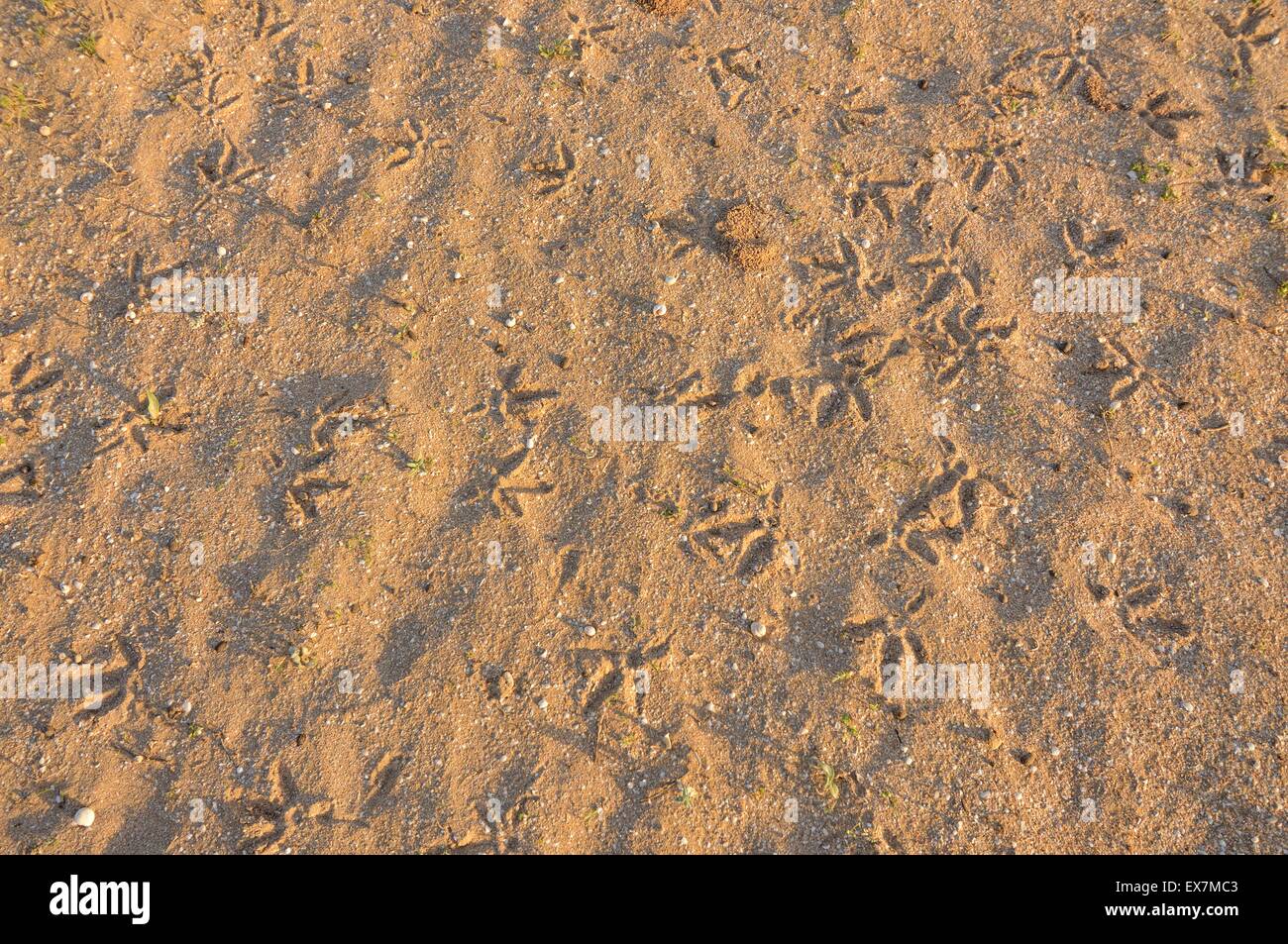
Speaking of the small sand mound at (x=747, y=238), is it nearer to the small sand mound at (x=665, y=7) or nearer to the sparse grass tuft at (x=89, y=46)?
the small sand mound at (x=665, y=7)

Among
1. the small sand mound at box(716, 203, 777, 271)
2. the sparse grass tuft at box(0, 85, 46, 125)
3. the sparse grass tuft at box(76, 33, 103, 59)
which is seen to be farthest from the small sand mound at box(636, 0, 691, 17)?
the sparse grass tuft at box(0, 85, 46, 125)

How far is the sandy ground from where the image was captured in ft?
17.4

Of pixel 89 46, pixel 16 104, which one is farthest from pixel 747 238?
pixel 16 104

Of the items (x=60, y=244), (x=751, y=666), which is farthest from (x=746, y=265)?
(x=60, y=244)

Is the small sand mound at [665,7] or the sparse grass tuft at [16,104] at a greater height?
the small sand mound at [665,7]

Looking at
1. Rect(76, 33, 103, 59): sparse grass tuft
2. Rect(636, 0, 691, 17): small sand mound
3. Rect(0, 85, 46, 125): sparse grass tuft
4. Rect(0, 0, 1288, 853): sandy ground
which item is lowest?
Rect(0, 0, 1288, 853): sandy ground

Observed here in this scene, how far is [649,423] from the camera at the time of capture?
6.12 metres

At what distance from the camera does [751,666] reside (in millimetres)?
5539

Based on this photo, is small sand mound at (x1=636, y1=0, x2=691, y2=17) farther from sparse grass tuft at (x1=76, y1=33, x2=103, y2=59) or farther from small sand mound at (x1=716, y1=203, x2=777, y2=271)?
sparse grass tuft at (x1=76, y1=33, x2=103, y2=59)

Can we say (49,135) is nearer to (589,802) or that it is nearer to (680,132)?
(680,132)

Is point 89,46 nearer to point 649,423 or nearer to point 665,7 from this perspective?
point 665,7

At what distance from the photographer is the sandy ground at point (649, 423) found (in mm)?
5301

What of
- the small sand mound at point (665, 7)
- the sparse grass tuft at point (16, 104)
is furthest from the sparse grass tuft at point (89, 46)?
the small sand mound at point (665, 7)

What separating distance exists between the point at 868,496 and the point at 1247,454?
369 cm
